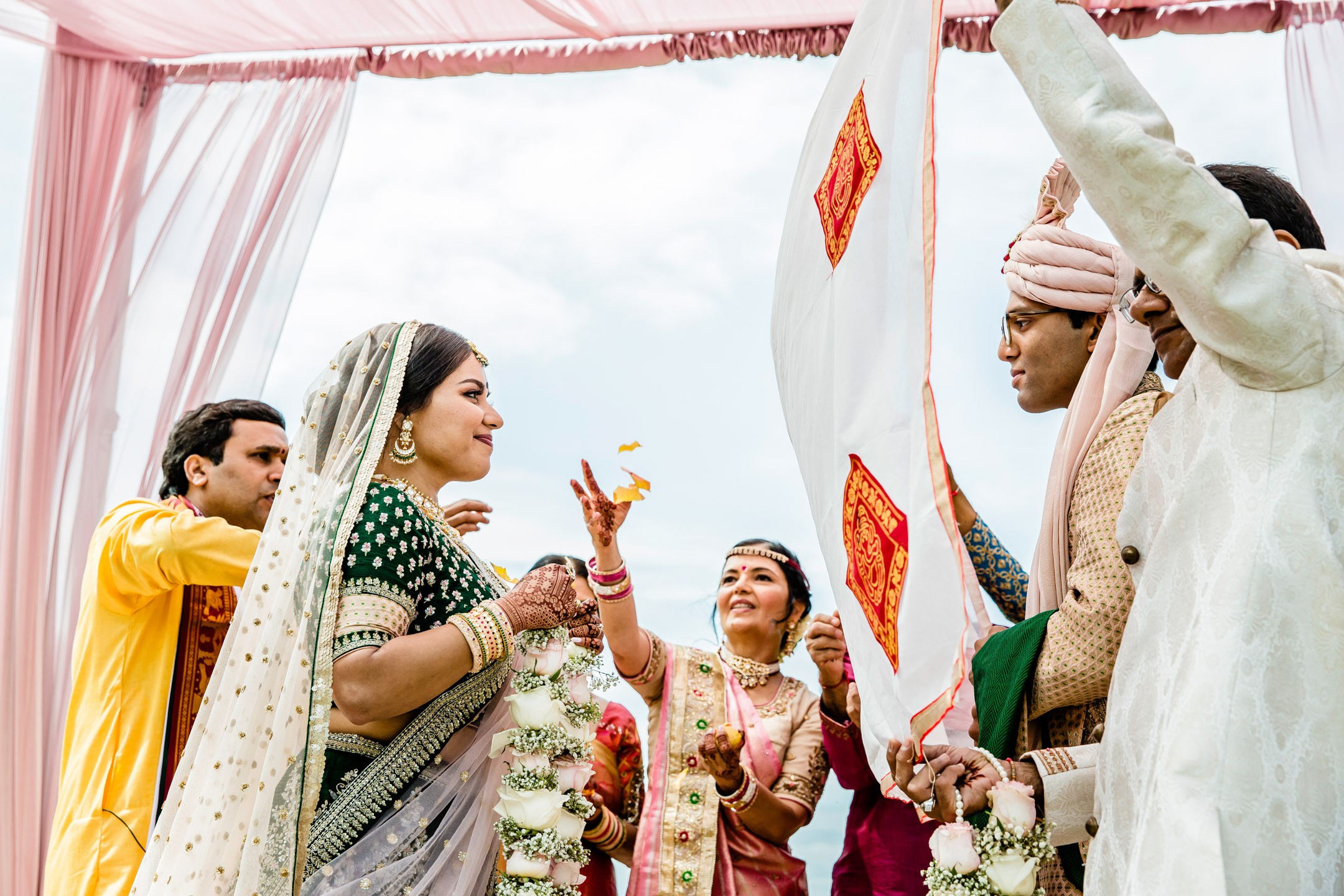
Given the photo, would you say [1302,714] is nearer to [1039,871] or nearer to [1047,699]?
[1047,699]

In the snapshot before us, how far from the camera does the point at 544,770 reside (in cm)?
235

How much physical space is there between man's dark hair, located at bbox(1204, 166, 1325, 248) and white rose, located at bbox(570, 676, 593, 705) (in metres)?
1.67

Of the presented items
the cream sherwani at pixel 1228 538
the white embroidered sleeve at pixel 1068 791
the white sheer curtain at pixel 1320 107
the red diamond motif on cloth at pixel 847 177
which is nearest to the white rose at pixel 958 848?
the white embroidered sleeve at pixel 1068 791

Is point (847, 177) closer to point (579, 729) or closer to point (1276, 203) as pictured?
point (1276, 203)

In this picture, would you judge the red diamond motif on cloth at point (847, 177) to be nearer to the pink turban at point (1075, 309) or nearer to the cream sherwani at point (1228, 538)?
the cream sherwani at point (1228, 538)

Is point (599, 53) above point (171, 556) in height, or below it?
above

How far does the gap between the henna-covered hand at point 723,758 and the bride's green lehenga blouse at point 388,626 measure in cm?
75

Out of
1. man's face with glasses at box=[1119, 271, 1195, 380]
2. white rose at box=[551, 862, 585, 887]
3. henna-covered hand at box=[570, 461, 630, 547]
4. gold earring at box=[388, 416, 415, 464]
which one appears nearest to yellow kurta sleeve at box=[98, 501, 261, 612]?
gold earring at box=[388, 416, 415, 464]

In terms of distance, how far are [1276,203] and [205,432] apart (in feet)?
9.48

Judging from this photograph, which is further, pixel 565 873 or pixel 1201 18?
pixel 1201 18

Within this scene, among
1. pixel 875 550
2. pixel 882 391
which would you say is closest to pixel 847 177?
pixel 882 391

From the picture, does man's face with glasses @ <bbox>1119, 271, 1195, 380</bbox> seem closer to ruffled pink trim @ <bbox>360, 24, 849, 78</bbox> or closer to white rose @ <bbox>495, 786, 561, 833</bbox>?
white rose @ <bbox>495, 786, 561, 833</bbox>

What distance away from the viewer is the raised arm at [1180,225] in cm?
120

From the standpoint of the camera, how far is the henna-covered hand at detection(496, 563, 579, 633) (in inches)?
92.1
